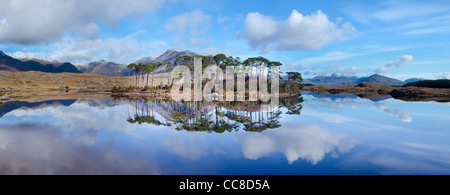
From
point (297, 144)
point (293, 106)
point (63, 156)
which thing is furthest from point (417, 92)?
point (63, 156)

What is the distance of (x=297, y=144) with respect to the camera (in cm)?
1204

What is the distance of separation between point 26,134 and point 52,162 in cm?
807

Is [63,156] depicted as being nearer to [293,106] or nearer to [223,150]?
[223,150]

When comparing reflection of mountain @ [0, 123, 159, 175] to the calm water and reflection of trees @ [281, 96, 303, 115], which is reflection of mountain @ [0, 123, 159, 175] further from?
reflection of trees @ [281, 96, 303, 115]

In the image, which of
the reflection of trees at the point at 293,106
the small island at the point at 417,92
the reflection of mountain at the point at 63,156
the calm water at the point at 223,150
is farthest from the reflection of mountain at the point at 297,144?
the small island at the point at 417,92

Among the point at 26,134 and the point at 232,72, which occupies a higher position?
the point at 232,72

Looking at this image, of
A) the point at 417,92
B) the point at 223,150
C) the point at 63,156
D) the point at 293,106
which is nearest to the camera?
the point at 63,156

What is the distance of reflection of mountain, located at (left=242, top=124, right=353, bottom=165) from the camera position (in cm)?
1024

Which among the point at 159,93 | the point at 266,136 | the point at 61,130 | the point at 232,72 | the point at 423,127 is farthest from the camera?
the point at 232,72

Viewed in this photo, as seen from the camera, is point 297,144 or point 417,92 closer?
point 297,144

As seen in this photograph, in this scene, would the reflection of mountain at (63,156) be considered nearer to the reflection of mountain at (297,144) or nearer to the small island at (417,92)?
the reflection of mountain at (297,144)

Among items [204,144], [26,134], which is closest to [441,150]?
[204,144]
